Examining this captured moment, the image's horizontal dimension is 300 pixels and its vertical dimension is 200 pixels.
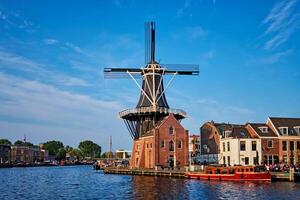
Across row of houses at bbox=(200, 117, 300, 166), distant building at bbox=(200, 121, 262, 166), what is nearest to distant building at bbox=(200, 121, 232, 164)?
distant building at bbox=(200, 121, 262, 166)

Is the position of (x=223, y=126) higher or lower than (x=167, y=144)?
higher

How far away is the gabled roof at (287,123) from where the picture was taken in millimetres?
81250

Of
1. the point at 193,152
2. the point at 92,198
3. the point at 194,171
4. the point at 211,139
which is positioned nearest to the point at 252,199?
the point at 92,198

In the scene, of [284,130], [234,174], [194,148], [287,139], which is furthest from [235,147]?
[194,148]

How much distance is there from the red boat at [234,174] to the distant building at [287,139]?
1747 cm

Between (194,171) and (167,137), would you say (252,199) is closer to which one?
(194,171)

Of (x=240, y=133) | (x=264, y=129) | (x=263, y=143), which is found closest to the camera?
(x=263, y=143)

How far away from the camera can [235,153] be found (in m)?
78.8

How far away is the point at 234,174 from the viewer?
64.2 meters

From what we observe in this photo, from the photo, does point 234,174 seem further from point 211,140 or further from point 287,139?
point 211,140

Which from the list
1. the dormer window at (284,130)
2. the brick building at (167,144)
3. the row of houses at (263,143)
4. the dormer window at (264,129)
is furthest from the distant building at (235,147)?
the brick building at (167,144)

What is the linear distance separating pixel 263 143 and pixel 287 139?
Answer: 450cm

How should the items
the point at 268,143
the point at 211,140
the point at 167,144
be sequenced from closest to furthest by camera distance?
the point at 268,143 → the point at 167,144 → the point at 211,140

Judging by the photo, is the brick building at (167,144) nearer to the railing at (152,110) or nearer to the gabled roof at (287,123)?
the railing at (152,110)
